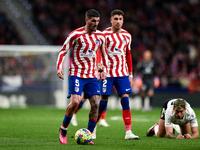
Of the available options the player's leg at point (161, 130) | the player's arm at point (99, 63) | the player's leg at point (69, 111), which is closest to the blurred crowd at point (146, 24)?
the player's leg at point (161, 130)

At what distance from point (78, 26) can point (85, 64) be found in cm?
1582

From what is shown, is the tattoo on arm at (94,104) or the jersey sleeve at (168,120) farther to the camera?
the jersey sleeve at (168,120)

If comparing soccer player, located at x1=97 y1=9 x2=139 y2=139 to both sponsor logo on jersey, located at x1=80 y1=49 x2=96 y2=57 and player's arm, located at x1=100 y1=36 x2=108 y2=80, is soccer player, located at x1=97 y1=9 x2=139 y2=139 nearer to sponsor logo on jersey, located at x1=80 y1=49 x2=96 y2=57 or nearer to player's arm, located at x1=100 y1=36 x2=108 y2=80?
player's arm, located at x1=100 y1=36 x2=108 y2=80

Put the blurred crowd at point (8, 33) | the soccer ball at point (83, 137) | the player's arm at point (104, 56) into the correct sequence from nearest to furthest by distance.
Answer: the soccer ball at point (83, 137), the player's arm at point (104, 56), the blurred crowd at point (8, 33)

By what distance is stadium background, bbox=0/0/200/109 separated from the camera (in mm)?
16016

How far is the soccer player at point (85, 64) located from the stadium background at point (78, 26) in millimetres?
10033

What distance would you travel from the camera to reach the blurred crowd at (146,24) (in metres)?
20.1

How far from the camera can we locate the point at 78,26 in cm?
2177

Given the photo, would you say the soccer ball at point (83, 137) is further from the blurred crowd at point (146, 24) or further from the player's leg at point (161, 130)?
the blurred crowd at point (146, 24)

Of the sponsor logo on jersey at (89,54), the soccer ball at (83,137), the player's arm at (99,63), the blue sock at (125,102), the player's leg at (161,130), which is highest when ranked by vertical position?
the sponsor logo on jersey at (89,54)

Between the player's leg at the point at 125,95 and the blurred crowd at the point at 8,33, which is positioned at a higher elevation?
the blurred crowd at the point at 8,33

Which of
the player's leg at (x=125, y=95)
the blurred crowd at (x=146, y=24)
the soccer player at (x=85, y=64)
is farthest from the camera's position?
the blurred crowd at (x=146, y=24)

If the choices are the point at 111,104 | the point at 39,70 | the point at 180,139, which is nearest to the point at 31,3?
the point at 39,70

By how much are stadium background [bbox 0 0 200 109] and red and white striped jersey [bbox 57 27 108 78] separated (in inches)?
395
